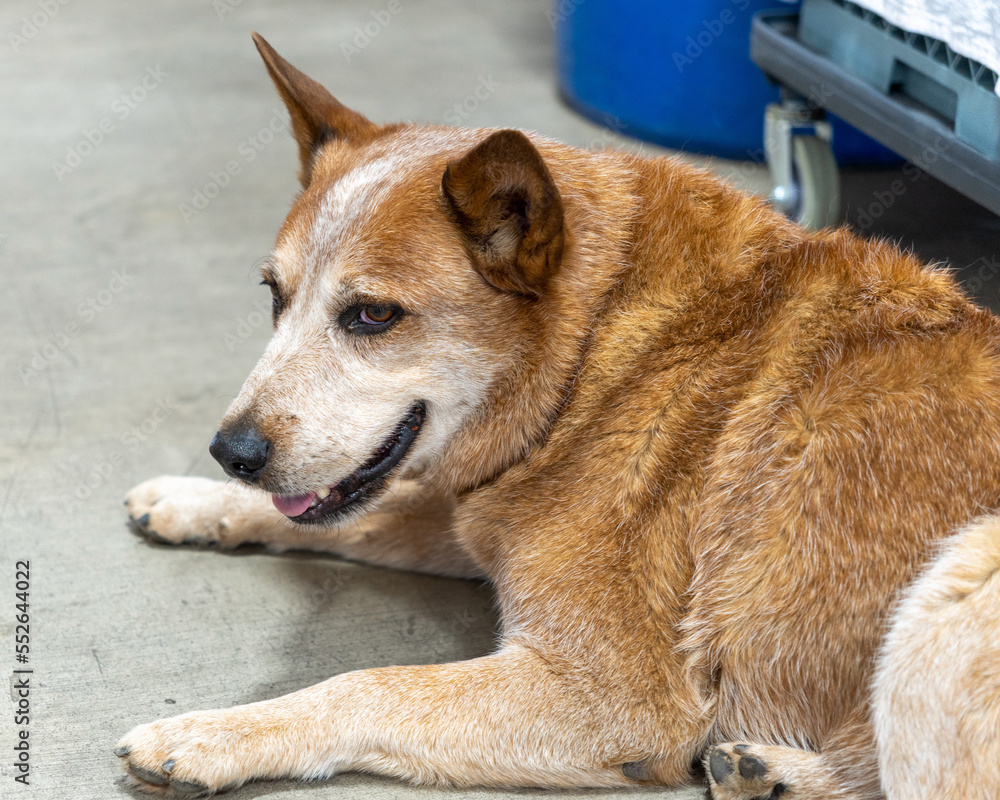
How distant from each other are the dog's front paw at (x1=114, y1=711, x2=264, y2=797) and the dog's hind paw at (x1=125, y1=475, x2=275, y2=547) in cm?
72

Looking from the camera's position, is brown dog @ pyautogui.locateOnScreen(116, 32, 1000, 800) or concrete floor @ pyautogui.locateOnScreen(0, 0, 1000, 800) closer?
brown dog @ pyautogui.locateOnScreen(116, 32, 1000, 800)

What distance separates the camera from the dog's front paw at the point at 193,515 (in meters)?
2.48

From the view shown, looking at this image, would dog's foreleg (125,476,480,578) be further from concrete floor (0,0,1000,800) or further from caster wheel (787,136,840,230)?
caster wheel (787,136,840,230)

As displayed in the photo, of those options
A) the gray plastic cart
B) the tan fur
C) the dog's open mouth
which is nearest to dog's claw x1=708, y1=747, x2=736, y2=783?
the tan fur

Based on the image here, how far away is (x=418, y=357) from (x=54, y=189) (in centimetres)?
334

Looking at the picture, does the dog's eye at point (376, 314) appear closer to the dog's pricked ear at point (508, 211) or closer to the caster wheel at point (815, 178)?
the dog's pricked ear at point (508, 211)

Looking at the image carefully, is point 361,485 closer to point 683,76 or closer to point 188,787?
point 188,787

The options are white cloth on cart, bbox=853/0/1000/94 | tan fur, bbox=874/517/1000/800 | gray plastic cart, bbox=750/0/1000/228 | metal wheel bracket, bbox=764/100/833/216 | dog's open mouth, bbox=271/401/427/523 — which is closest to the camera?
tan fur, bbox=874/517/1000/800

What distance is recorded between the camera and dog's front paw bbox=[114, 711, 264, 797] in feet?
5.75

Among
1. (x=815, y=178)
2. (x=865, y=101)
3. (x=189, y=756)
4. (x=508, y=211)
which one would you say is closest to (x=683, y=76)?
(x=815, y=178)

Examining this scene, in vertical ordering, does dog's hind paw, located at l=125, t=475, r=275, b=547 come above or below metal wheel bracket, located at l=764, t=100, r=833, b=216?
below

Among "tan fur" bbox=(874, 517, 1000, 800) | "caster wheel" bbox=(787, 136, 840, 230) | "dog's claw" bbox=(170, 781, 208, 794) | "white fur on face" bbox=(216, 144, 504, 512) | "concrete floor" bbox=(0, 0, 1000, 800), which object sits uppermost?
"white fur on face" bbox=(216, 144, 504, 512)

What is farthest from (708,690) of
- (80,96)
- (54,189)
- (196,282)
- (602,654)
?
(80,96)

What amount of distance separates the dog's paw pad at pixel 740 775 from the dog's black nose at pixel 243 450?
1.01 metres
